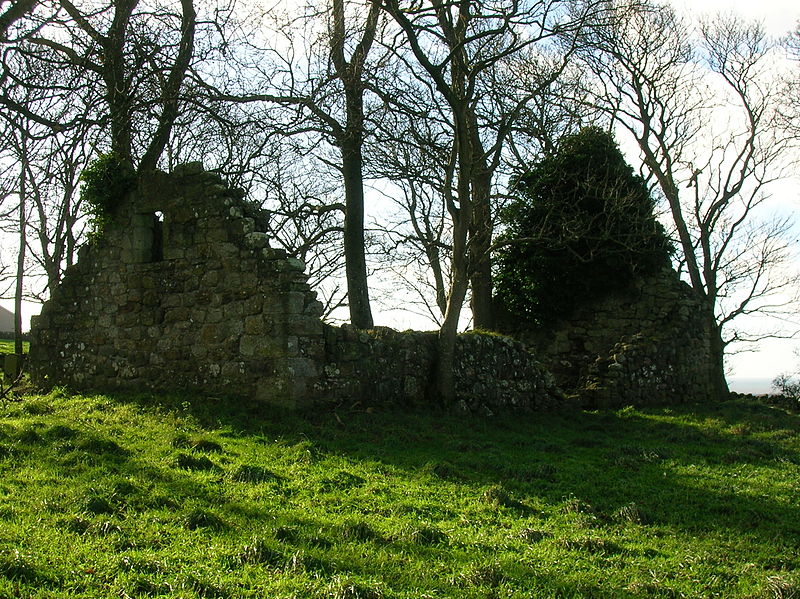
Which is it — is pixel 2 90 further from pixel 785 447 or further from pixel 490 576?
pixel 785 447

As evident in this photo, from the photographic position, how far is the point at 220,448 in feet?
26.4

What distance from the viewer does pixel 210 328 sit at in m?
10.9

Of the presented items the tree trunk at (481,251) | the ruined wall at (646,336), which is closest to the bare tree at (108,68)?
the tree trunk at (481,251)

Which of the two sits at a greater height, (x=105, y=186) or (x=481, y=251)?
(x=105, y=186)

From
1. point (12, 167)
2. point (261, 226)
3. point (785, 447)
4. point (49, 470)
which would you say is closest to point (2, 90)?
point (12, 167)

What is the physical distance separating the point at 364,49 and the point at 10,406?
850 cm

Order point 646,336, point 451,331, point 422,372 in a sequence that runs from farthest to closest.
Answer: point 646,336, point 451,331, point 422,372

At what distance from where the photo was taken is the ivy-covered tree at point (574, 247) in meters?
17.2

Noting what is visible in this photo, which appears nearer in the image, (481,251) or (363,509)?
(363,509)

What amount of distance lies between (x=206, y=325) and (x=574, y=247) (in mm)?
10275

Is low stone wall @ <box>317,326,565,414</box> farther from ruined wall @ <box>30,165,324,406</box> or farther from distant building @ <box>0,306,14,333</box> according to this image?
distant building @ <box>0,306,14,333</box>

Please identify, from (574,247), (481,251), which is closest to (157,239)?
(481,251)

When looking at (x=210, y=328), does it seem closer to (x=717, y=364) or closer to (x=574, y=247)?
(x=574, y=247)

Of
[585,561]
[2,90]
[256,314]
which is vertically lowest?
[585,561]
